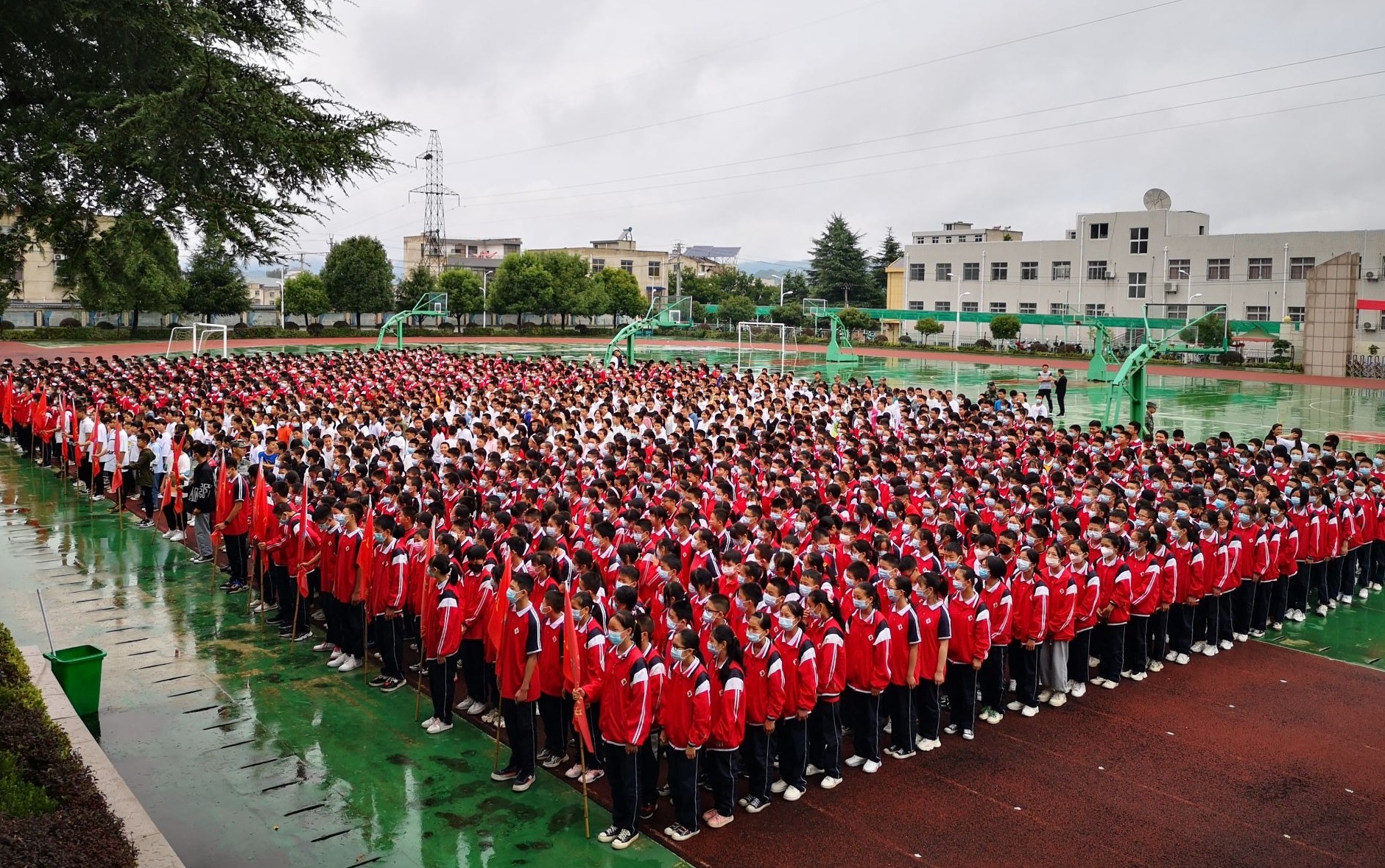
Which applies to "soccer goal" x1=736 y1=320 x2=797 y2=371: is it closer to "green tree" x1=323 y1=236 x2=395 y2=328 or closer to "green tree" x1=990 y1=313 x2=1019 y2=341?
"green tree" x1=990 y1=313 x2=1019 y2=341

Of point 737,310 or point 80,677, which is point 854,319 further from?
point 80,677

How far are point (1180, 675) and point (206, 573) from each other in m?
10.3

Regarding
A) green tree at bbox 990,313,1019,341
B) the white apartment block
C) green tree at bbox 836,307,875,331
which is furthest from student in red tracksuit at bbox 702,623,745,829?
green tree at bbox 836,307,875,331

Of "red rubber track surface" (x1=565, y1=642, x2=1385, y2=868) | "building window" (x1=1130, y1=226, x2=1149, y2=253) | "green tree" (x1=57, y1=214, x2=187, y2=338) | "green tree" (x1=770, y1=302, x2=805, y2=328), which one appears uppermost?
"building window" (x1=1130, y1=226, x2=1149, y2=253)

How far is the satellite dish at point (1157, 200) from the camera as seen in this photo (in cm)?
5250

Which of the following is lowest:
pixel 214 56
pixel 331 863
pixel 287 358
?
pixel 331 863

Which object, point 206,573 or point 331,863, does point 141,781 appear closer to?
point 331,863

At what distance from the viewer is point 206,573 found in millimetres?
11797

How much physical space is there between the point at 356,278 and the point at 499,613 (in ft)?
185

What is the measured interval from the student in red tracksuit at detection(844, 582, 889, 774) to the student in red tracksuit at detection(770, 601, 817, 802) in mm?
453

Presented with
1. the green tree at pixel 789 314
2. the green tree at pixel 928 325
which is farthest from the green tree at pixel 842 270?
the green tree at pixel 928 325

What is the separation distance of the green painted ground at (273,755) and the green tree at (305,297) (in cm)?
4996

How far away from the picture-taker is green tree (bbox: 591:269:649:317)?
68.2 metres

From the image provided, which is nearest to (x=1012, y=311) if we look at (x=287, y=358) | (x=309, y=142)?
(x=287, y=358)
